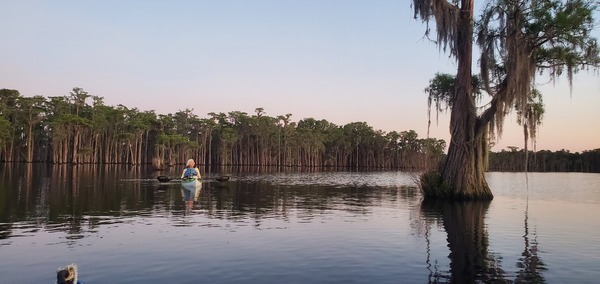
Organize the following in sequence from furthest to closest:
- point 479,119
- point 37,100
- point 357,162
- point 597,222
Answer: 1. point 357,162
2. point 37,100
3. point 479,119
4. point 597,222

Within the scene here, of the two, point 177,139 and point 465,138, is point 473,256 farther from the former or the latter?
point 177,139

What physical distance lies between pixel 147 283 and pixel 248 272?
2.30m

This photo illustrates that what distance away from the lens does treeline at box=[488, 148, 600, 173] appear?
468ft

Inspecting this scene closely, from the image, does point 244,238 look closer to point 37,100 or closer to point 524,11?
point 524,11

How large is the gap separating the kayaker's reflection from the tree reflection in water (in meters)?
13.0

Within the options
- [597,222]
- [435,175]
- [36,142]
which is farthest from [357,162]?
[597,222]

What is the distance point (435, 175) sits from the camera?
1175 inches

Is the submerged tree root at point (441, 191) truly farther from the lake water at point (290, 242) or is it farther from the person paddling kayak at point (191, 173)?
the person paddling kayak at point (191, 173)

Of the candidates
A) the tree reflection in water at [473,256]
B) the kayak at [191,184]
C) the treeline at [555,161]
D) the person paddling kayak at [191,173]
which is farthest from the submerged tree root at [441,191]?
the treeline at [555,161]

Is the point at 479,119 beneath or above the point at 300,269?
above

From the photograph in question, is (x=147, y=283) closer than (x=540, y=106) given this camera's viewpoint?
Yes

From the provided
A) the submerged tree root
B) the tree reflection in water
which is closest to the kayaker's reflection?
the tree reflection in water

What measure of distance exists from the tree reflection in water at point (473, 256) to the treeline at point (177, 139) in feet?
237

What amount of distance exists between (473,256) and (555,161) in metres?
157
